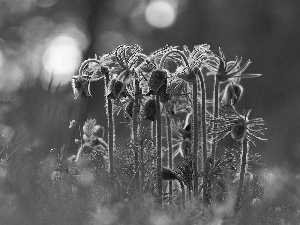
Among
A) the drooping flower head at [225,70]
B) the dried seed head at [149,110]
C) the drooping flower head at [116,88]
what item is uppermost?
the drooping flower head at [225,70]

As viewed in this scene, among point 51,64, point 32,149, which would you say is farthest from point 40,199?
point 51,64

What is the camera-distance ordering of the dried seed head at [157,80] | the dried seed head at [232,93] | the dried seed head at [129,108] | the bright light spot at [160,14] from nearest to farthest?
the dried seed head at [157,80], the dried seed head at [129,108], the dried seed head at [232,93], the bright light spot at [160,14]

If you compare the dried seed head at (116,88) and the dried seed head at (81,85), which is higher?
the dried seed head at (81,85)

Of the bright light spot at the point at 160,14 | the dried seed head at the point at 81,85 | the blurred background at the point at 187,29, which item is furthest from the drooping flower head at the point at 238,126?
the bright light spot at the point at 160,14

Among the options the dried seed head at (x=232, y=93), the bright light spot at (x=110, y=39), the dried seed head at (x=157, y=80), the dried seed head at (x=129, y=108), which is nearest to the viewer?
the dried seed head at (x=157, y=80)

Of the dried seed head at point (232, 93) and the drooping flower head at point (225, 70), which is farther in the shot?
the dried seed head at point (232, 93)

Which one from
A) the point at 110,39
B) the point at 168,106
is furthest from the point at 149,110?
the point at 110,39

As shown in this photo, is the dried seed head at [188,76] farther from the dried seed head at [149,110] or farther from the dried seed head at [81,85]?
the dried seed head at [81,85]
